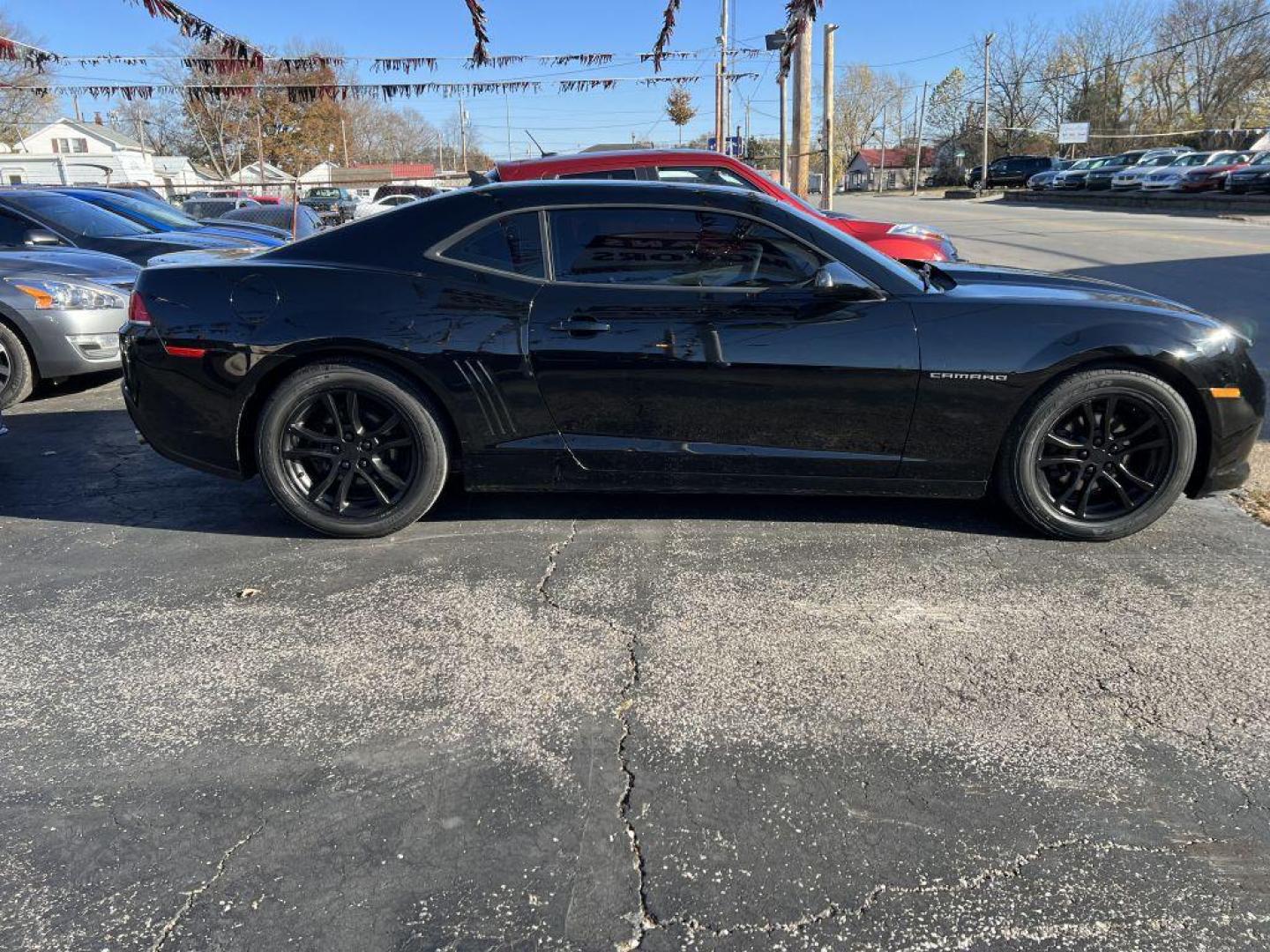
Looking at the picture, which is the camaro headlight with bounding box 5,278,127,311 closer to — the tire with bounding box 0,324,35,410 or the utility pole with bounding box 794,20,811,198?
the tire with bounding box 0,324,35,410

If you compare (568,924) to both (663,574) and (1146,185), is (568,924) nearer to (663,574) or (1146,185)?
(663,574)

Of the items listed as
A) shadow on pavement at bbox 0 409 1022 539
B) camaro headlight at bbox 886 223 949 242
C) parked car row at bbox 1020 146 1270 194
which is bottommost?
shadow on pavement at bbox 0 409 1022 539

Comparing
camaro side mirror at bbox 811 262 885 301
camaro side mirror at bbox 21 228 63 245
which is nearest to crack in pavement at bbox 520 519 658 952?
camaro side mirror at bbox 811 262 885 301

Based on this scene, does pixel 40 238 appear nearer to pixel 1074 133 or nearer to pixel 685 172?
pixel 685 172

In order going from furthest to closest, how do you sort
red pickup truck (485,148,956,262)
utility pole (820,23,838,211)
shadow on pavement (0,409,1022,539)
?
1. utility pole (820,23,838,211)
2. red pickup truck (485,148,956,262)
3. shadow on pavement (0,409,1022,539)

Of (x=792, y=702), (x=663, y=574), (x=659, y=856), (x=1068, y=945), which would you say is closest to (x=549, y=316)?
(x=663, y=574)

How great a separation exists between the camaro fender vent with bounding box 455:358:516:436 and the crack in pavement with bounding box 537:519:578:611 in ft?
1.74

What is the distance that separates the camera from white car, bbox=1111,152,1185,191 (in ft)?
117

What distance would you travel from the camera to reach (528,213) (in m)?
3.82

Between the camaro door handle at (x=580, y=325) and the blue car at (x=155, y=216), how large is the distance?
7623 millimetres

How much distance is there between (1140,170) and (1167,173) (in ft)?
9.69

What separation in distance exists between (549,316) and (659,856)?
2264 millimetres

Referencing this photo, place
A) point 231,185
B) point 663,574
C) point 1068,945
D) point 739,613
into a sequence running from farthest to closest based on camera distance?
point 231,185 < point 663,574 < point 739,613 < point 1068,945

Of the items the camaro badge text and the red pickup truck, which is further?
the red pickup truck
